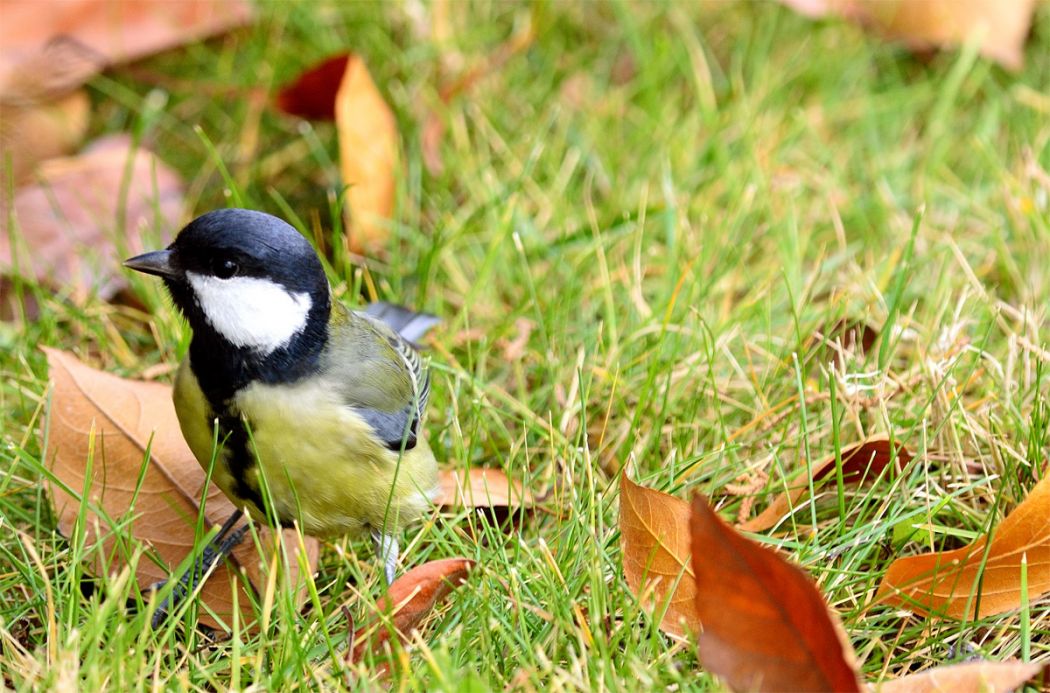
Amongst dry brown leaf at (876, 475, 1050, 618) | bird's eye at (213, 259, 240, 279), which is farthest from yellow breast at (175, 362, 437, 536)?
dry brown leaf at (876, 475, 1050, 618)

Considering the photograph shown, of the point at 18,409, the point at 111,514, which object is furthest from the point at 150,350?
the point at 111,514

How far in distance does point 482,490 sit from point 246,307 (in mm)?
604

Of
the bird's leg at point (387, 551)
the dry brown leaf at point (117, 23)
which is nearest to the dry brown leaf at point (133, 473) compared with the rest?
the bird's leg at point (387, 551)

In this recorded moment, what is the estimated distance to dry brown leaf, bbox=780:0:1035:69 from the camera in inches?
153

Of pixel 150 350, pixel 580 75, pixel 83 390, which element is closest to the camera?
pixel 83 390

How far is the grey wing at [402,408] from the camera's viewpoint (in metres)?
2.35

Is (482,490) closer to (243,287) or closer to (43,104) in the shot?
(243,287)

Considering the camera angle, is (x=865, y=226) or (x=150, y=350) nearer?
(x=150, y=350)

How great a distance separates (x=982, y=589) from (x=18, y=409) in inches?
76.6

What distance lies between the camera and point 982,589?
2092 millimetres

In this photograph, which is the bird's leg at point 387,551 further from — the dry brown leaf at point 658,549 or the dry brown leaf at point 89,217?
the dry brown leaf at point 89,217

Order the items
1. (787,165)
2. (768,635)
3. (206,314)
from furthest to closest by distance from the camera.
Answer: (787,165) → (206,314) → (768,635)

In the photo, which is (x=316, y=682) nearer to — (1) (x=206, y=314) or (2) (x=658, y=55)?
(1) (x=206, y=314)

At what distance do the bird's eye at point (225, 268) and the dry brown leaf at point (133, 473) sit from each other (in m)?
0.33
